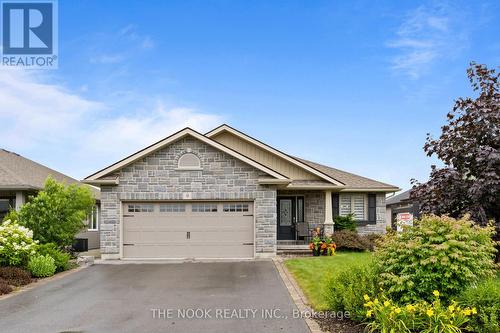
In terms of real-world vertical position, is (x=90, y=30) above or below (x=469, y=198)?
above

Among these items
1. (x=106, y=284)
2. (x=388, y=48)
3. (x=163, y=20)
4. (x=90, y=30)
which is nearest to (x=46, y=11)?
(x=90, y=30)

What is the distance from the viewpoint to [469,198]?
10648 mm

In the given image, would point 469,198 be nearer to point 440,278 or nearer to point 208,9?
point 440,278

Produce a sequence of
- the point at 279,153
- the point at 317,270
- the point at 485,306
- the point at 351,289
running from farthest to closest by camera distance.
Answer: the point at 279,153 → the point at 317,270 → the point at 351,289 → the point at 485,306

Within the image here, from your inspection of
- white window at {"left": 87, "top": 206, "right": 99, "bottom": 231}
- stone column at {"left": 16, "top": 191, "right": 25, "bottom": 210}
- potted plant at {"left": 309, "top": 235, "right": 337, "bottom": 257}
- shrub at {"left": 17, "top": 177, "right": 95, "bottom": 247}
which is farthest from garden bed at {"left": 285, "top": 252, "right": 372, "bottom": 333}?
white window at {"left": 87, "top": 206, "right": 99, "bottom": 231}

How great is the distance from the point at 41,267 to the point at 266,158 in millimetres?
10948

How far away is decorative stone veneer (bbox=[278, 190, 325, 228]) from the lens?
69.3ft

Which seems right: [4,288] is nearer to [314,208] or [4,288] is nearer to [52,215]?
[52,215]

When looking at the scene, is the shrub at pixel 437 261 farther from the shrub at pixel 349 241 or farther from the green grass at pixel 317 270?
the shrub at pixel 349 241

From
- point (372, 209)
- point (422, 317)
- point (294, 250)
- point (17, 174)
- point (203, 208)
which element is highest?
point (17, 174)

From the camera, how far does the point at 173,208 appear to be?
17.5m

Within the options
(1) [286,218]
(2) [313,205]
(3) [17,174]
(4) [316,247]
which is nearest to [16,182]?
(3) [17,174]

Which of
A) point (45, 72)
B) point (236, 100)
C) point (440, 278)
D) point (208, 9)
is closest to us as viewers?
point (440, 278)

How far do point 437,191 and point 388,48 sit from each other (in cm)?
767
